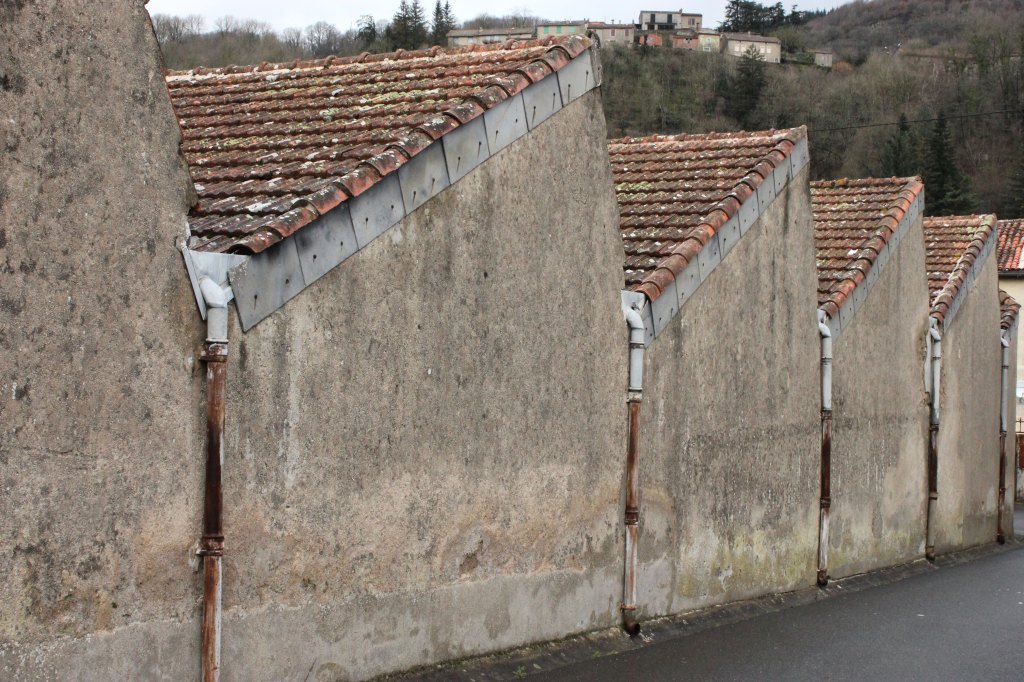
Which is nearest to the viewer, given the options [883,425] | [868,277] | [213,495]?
[213,495]

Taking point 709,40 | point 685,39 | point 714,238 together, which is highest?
point 685,39

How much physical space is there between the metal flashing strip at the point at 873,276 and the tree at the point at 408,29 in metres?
49.9

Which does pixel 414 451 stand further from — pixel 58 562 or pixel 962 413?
pixel 962 413

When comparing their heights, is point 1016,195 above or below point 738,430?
above

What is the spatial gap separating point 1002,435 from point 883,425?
6042 millimetres

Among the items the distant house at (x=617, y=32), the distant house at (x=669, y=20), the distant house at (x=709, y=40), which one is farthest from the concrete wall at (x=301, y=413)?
the distant house at (x=669, y=20)

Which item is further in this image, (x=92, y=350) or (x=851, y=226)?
(x=851, y=226)

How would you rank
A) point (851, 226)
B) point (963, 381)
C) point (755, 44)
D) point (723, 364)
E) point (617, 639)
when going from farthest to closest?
point (755, 44) → point (963, 381) → point (851, 226) → point (723, 364) → point (617, 639)

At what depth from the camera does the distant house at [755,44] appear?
99312 millimetres

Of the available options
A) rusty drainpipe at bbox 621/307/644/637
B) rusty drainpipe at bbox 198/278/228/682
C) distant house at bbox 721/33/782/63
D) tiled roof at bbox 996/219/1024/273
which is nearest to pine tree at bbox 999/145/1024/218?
tiled roof at bbox 996/219/1024/273

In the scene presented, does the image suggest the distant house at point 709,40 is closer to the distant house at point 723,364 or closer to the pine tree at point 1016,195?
the pine tree at point 1016,195

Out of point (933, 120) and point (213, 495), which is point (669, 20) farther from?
point (213, 495)

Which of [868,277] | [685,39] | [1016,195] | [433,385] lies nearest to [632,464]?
[433,385]

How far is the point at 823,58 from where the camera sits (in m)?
96.9
